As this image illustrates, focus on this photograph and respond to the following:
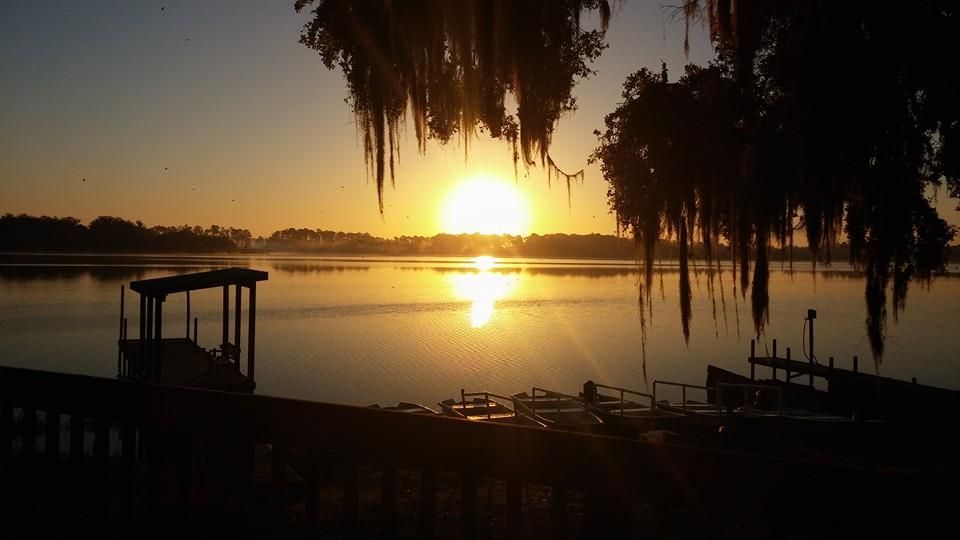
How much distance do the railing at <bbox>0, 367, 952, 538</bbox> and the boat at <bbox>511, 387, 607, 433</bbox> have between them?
1052 cm

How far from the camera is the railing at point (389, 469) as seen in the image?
5.92 ft

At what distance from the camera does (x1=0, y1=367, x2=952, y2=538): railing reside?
→ 1806 mm

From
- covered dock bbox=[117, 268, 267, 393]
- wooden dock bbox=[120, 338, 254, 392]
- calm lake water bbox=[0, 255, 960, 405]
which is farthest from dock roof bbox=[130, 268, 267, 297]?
calm lake water bbox=[0, 255, 960, 405]

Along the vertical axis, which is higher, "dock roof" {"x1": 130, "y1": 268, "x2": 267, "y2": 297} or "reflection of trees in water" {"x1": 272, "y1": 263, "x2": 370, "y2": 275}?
"dock roof" {"x1": 130, "y1": 268, "x2": 267, "y2": 297}

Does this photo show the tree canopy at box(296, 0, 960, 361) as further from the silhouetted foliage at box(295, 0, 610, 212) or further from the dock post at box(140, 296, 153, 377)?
the dock post at box(140, 296, 153, 377)

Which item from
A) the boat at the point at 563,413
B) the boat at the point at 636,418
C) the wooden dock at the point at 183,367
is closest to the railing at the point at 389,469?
the wooden dock at the point at 183,367

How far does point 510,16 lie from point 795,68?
2.55 metres

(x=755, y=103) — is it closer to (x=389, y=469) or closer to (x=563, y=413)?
(x=389, y=469)

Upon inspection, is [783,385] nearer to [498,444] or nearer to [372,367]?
[372,367]

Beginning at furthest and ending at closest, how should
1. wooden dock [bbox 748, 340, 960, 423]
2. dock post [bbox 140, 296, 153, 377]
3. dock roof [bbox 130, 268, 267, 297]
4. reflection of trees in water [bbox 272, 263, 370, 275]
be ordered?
reflection of trees in water [bbox 272, 263, 370, 275]
wooden dock [bbox 748, 340, 960, 423]
dock post [bbox 140, 296, 153, 377]
dock roof [bbox 130, 268, 267, 297]

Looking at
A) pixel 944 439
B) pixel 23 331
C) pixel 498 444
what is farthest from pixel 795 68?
pixel 23 331

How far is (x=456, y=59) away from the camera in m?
6.23

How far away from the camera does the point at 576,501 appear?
9.04m

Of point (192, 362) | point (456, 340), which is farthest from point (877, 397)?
point (456, 340)
